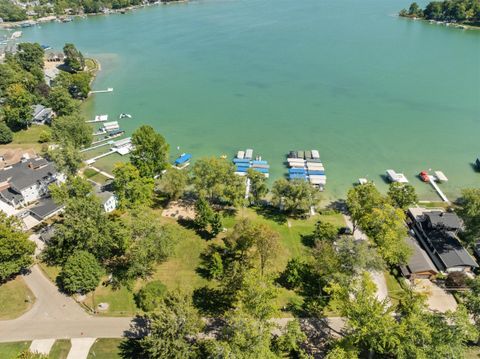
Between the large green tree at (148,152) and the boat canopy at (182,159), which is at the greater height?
the large green tree at (148,152)

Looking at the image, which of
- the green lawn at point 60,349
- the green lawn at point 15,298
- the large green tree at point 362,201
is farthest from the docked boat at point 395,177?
the green lawn at point 15,298

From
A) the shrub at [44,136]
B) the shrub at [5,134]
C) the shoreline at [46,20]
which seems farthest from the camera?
the shoreline at [46,20]

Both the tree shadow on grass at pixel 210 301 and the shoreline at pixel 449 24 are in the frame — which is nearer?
the tree shadow on grass at pixel 210 301

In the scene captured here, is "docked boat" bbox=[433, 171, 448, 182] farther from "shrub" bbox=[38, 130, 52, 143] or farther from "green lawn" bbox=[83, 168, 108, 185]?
"shrub" bbox=[38, 130, 52, 143]

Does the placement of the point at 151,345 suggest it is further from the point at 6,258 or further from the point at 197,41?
the point at 197,41

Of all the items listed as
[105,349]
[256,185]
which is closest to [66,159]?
[256,185]

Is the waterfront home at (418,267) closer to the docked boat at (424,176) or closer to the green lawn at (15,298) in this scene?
the docked boat at (424,176)

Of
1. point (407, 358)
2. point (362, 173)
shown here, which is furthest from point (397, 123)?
point (407, 358)

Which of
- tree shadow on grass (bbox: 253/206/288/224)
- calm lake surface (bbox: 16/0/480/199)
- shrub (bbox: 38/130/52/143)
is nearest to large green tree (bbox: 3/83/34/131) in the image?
shrub (bbox: 38/130/52/143)
